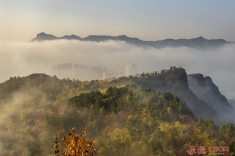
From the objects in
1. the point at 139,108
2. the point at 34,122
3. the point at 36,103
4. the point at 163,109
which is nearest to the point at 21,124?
the point at 34,122

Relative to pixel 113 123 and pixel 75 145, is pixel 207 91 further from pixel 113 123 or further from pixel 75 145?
pixel 75 145

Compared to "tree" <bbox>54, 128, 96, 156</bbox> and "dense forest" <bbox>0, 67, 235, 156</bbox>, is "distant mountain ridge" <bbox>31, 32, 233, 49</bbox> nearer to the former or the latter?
"dense forest" <bbox>0, 67, 235, 156</bbox>

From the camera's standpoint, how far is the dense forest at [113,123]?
73.6ft

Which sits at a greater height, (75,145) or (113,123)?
(75,145)

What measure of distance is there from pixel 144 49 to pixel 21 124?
12280 cm

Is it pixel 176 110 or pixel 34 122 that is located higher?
pixel 176 110

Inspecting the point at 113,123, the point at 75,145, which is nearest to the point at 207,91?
the point at 113,123

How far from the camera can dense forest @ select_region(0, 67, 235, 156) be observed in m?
22.4

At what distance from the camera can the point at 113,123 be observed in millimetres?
26906

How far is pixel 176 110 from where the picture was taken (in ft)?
91.7

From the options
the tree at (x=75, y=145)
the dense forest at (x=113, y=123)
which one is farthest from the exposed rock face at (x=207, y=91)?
the tree at (x=75, y=145)

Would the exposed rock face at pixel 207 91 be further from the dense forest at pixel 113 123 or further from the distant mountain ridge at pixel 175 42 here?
the distant mountain ridge at pixel 175 42

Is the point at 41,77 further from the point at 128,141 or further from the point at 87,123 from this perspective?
the point at 128,141

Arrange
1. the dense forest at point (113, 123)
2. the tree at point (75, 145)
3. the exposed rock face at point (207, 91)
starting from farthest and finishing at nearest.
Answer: the exposed rock face at point (207, 91) < the dense forest at point (113, 123) < the tree at point (75, 145)
